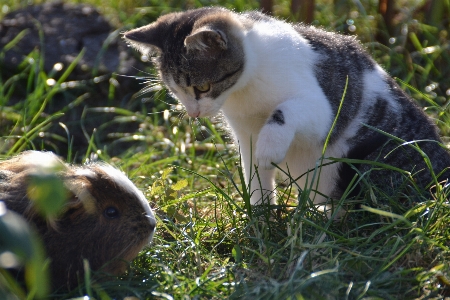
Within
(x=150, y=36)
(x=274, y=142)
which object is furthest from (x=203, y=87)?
(x=274, y=142)

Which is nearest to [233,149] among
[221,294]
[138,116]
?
[138,116]

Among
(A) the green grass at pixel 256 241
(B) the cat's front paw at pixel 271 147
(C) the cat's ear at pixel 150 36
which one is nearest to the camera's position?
(A) the green grass at pixel 256 241

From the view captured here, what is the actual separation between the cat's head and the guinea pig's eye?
805 mm

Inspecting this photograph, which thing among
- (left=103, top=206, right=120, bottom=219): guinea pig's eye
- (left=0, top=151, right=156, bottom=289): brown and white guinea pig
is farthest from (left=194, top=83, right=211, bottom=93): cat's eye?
(left=103, top=206, right=120, bottom=219): guinea pig's eye

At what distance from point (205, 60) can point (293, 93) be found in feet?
1.70

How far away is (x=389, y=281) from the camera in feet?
8.66

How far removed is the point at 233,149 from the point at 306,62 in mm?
1208

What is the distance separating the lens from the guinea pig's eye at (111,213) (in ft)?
9.77

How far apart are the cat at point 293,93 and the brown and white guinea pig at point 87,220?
673 mm

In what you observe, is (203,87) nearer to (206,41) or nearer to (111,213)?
(206,41)

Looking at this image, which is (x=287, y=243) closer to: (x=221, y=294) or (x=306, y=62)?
(x=221, y=294)

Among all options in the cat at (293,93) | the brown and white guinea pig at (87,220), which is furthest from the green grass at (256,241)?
the cat at (293,93)

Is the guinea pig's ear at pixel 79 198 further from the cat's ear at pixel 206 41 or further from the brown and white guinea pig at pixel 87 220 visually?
the cat's ear at pixel 206 41

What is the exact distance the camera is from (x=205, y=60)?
3.45 m
